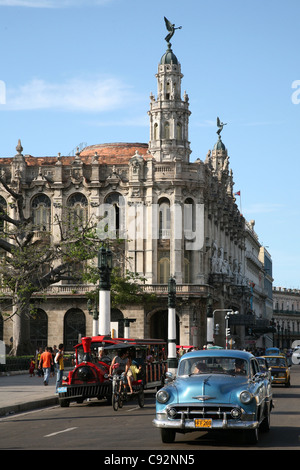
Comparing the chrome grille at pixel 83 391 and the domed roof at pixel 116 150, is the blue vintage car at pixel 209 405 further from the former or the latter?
the domed roof at pixel 116 150

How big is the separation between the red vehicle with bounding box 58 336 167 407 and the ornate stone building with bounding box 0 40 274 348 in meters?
43.5

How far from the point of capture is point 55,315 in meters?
76.2

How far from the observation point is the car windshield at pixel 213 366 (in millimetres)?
16922

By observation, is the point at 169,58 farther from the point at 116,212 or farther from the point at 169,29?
the point at 116,212

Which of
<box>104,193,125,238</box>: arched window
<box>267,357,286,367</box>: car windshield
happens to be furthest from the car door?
<box>104,193,125,238</box>: arched window

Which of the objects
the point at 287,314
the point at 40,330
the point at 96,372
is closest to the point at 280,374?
the point at 96,372

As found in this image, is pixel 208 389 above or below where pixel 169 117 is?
below

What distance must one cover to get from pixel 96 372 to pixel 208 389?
11.0 meters

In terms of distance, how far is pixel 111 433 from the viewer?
1742 cm

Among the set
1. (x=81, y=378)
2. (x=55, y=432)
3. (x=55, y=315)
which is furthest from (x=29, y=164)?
(x=55, y=432)

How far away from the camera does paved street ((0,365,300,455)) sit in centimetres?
1510

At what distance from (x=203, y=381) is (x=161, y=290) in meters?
58.2
